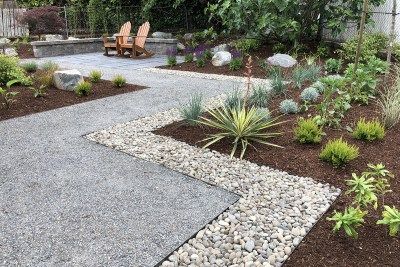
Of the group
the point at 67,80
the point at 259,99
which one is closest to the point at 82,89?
the point at 67,80

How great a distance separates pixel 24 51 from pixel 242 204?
34.0ft

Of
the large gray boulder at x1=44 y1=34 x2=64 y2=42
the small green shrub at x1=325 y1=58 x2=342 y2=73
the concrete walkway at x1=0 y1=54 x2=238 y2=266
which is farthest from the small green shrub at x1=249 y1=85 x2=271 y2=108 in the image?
the large gray boulder at x1=44 y1=34 x2=64 y2=42

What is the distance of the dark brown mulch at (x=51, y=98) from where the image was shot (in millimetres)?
4957

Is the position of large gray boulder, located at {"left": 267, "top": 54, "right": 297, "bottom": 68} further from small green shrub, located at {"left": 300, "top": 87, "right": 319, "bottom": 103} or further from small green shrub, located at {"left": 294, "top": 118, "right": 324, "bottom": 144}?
small green shrub, located at {"left": 294, "top": 118, "right": 324, "bottom": 144}

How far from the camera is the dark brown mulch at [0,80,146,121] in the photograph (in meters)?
4.96

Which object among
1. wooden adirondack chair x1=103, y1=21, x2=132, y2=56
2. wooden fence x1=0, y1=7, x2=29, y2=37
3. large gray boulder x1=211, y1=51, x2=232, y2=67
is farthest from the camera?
wooden fence x1=0, y1=7, x2=29, y2=37

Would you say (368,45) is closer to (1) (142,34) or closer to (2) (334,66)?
(2) (334,66)

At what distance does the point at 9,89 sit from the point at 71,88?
0.90m

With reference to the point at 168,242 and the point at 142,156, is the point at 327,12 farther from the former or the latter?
the point at 168,242

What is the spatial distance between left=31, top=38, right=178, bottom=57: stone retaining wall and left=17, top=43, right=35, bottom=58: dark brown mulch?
1.26ft

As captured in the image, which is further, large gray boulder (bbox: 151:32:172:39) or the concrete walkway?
large gray boulder (bbox: 151:32:172:39)

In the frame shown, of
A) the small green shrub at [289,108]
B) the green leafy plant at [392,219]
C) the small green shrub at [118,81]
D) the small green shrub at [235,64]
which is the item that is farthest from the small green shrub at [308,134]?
the small green shrub at [235,64]

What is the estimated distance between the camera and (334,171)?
317 cm

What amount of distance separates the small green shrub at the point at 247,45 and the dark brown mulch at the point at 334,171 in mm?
4399
